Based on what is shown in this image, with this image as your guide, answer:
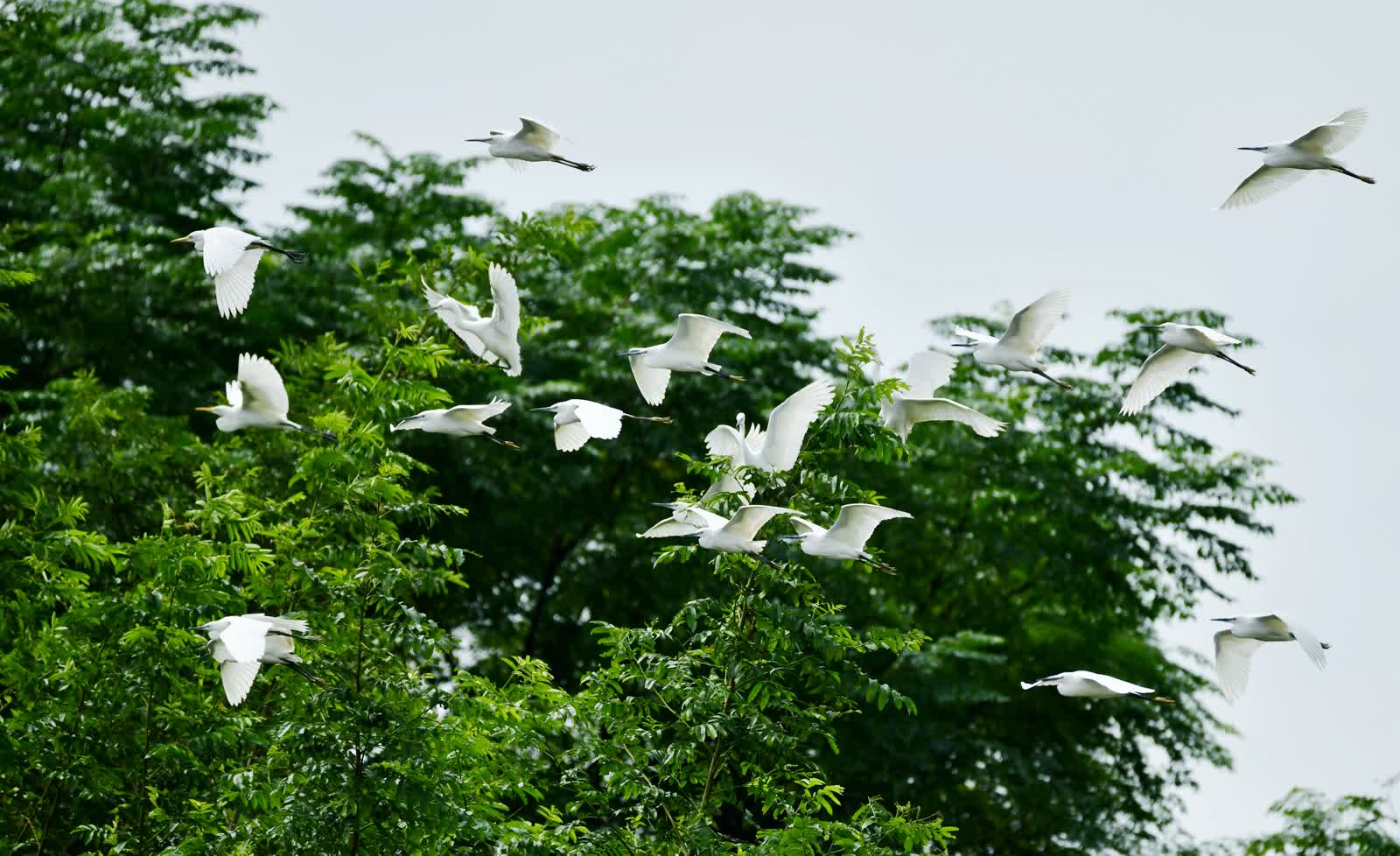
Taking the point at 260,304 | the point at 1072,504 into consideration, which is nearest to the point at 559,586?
the point at 260,304

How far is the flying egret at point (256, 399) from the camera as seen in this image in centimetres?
709

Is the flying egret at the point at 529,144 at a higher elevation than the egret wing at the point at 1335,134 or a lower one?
lower

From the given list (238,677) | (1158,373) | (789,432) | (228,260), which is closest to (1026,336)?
(1158,373)

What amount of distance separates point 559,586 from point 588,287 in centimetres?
305

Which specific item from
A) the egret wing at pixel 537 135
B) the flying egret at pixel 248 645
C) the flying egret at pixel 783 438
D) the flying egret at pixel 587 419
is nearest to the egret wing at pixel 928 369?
the flying egret at pixel 783 438

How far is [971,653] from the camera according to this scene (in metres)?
14.0

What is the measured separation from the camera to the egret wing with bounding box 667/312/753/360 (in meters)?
7.58

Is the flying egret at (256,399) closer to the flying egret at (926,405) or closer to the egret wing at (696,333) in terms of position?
the egret wing at (696,333)

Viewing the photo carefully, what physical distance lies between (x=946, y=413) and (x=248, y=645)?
3278mm

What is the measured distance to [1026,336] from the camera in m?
7.34

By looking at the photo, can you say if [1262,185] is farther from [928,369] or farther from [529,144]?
[529,144]

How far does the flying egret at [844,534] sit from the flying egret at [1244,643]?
1.44m

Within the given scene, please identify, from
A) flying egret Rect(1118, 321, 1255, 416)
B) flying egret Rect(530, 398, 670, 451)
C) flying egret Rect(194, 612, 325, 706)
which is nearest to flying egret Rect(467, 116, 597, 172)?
flying egret Rect(530, 398, 670, 451)

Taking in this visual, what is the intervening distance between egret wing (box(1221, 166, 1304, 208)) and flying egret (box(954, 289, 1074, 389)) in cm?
90
